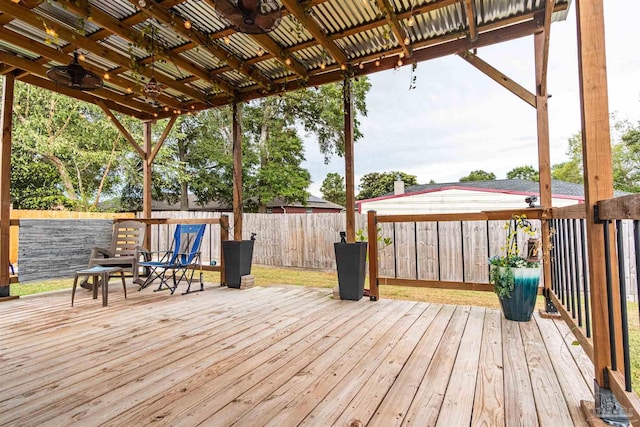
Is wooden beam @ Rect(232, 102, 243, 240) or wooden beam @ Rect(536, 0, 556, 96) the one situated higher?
wooden beam @ Rect(536, 0, 556, 96)

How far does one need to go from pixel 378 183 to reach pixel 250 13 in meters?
26.8

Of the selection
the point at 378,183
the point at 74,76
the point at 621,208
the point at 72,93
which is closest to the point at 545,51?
the point at 621,208

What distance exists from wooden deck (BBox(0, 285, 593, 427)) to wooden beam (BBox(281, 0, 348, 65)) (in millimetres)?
2764

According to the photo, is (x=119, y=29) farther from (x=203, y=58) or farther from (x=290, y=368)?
(x=290, y=368)

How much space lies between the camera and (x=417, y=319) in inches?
119

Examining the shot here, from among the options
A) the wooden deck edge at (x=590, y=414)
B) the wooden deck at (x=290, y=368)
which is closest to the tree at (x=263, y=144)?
the wooden deck at (x=290, y=368)

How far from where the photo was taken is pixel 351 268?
12.6 feet

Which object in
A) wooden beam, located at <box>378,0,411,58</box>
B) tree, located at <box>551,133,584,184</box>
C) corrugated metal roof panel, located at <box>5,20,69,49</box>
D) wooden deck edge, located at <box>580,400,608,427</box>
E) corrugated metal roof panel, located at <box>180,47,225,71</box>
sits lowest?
wooden deck edge, located at <box>580,400,608,427</box>

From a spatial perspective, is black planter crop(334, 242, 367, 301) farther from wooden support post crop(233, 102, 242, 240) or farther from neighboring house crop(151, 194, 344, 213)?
neighboring house crop(151, 194, 344, 213)

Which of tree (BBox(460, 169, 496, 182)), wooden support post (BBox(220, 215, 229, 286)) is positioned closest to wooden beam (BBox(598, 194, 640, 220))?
wooden support post (BBox(220, 215, 229, 286))

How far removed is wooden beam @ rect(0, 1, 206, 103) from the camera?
2893 millimetres

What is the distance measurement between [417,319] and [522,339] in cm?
84

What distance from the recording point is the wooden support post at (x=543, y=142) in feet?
10.4

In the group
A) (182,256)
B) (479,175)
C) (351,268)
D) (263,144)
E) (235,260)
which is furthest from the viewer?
(479,175)
